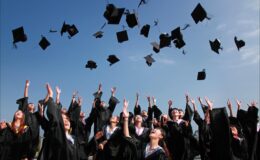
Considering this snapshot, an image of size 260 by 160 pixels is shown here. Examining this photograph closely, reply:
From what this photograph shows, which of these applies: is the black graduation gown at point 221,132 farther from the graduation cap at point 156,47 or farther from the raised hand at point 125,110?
the graduation cap at point 156,47

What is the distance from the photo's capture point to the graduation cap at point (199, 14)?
27.5 feet

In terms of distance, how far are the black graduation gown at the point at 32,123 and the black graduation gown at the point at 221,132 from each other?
324cm

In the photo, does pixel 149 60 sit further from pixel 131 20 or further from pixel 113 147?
pixel 113 147

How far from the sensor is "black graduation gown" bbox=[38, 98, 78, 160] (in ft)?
16.2

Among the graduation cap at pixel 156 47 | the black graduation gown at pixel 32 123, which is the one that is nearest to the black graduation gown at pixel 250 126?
the graduation cap at pixel 156 47

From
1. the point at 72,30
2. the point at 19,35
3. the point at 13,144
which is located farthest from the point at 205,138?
the point at 19,35

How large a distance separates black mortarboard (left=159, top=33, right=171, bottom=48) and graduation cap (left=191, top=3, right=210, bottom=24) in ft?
2.94

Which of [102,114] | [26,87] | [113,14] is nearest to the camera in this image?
[26,87]

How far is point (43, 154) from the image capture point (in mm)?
5355

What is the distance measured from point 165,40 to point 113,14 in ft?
5.17

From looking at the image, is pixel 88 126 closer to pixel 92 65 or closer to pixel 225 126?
pixel 92 65

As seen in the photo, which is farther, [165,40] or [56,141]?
[165,40]

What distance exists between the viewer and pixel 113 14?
8.33 metres

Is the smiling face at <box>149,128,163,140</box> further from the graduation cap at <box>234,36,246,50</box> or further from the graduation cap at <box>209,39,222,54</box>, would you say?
the graduation cap at <box>234,36,246,50</box>
